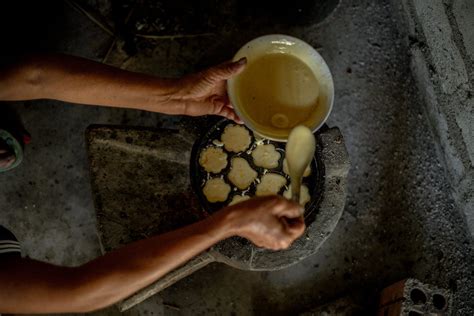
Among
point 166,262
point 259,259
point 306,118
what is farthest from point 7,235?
point 306,118

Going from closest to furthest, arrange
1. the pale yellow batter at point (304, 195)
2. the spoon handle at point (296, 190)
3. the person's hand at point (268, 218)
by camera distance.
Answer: the person's hand at point (268, 218), the spoon handle at point (296, 190), the pale yellow batter at point (304, 195)

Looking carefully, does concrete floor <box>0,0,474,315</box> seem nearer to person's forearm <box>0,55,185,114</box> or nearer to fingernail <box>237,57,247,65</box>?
person's forearm <box>0,55,185,114</box>

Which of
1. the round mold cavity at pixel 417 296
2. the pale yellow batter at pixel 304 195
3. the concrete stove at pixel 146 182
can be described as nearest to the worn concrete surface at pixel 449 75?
the round mold cavity at pixel 417 296

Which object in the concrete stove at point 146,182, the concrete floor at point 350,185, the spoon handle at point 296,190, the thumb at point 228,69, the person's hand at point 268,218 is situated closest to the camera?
the person's hand at point 268,218

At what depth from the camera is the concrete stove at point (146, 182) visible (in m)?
2.98

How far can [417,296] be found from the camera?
305 cm

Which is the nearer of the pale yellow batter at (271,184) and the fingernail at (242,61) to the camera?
the fingernail at (242,61)

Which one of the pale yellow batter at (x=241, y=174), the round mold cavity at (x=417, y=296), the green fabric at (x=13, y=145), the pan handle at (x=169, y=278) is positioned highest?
the green fabric at (x=13, y=145)

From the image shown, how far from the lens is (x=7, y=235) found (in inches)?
99.0

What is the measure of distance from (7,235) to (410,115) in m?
3.12

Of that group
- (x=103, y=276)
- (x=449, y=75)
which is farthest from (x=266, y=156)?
(x=449, y=75)

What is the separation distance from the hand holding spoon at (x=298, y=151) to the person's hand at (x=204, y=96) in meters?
0.51

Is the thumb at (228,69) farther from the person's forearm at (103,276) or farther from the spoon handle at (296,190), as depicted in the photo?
the person's forearm at (103,276)

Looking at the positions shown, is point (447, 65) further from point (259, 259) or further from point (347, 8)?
point (259, 259)
